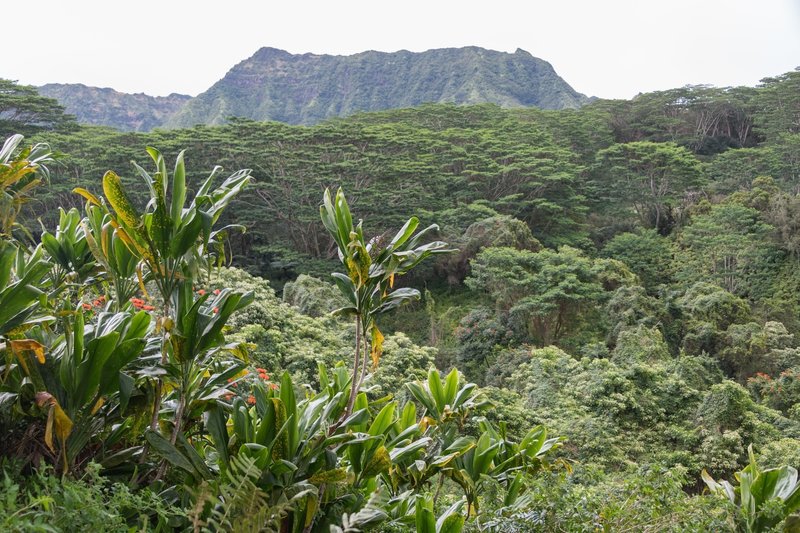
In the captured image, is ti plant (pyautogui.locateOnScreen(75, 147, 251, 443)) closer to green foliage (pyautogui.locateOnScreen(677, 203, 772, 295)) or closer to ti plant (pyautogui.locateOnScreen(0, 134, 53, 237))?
ti plant (pyautogui.locateOnScreen(0, 134, 53, 237))

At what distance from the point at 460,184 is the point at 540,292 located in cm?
609

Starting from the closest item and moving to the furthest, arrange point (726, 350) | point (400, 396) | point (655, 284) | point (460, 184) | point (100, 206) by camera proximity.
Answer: point (100, 206) → point (400, 396) → point (726, 350) → point (655, 284) → point (460, 184)

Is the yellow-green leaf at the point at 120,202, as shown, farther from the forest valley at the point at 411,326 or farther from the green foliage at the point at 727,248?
the green foliage at the point at 727,248

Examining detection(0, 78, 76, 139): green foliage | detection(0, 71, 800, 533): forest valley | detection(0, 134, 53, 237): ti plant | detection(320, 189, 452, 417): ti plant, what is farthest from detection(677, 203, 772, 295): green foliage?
detection(0, 78, 76, 139): green foliage

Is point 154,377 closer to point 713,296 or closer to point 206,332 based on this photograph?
point 206,332

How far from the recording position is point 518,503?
80.3 inches

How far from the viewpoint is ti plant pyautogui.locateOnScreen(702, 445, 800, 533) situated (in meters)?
1.80

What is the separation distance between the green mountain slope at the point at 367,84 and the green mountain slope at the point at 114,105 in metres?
3.85

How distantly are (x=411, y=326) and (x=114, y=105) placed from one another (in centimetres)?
3724

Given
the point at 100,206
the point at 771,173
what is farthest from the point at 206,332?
the point at 771,173

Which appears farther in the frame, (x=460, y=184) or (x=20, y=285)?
(x=460, y=184)

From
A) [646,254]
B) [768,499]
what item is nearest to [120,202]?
[768,499]

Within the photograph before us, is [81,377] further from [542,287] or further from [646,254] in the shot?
[646,254]

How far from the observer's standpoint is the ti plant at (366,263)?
1813 millimetres
